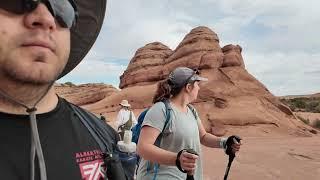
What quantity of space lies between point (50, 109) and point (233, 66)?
2966 cm

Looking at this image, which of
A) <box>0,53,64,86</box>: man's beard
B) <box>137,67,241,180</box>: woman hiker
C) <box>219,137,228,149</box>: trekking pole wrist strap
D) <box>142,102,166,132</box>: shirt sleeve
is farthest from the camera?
<box>219,137,228,149</box>: trekking pole wrist strap

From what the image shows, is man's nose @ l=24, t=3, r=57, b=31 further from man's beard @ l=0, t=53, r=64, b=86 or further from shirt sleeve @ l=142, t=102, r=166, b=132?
shirt sleeve @ l=142, t=102, r=166, b=132

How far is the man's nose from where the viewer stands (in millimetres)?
1543

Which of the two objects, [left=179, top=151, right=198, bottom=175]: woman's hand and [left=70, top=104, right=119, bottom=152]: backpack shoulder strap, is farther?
[left=179, top=151, right=198, bottom=175]: woman's hand

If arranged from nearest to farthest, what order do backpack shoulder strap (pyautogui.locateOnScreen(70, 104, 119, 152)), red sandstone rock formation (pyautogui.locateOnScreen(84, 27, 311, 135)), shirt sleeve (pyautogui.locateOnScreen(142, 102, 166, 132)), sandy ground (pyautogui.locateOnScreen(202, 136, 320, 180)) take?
backpack shoulder strap (pyautogui.locateOnScreen(70, 104, 119, 152)) < shirt sleeve (pyautogui.locateOnScreen(142, 102, 166, 132)) < sandy ground (pyautogui.locateOnScreen(202, 136, 320, 180)) < red sandstone rock formation (pyautogui.locateOnScreen(84, 27, 311, 135))

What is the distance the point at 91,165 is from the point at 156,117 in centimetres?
204

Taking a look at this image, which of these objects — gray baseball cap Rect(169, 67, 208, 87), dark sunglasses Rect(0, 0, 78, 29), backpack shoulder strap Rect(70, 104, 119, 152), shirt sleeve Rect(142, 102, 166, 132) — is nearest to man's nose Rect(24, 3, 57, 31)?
dark sunglasses Rect(0, 0, 78, 29)

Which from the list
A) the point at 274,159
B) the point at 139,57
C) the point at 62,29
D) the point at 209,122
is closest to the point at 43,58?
the point at 62,29

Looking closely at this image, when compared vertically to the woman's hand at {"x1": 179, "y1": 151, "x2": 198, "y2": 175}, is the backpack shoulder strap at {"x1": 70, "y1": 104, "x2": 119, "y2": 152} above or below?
above

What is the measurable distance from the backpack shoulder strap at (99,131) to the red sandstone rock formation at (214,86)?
21.7m

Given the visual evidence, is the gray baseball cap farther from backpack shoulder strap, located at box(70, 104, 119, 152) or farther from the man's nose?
the man's nose

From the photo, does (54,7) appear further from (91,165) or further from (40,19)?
(91,165)

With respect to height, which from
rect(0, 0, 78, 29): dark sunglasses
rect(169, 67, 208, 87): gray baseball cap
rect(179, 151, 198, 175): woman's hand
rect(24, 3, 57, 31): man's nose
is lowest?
rect(179, 151, 198, 175): woman's hand

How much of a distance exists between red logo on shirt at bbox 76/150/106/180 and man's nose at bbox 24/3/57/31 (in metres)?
0.49
